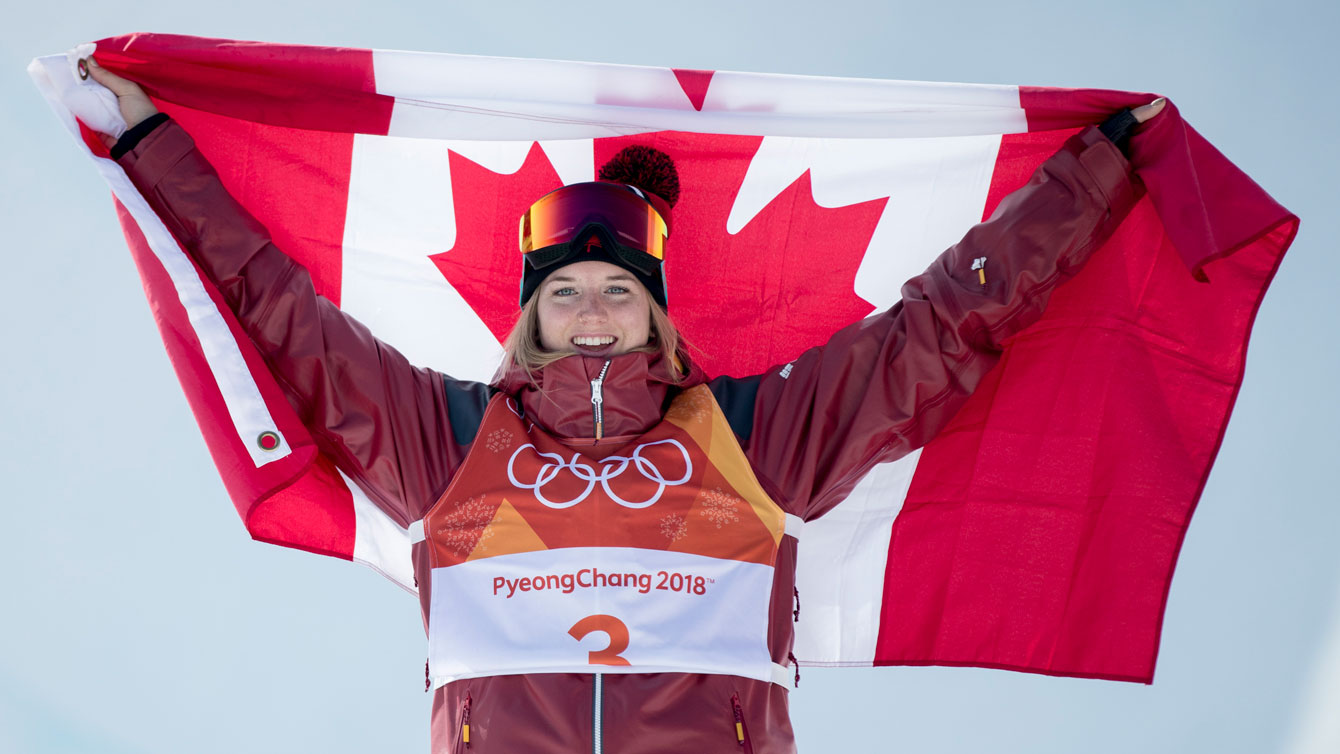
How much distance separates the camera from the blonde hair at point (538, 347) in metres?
3.43

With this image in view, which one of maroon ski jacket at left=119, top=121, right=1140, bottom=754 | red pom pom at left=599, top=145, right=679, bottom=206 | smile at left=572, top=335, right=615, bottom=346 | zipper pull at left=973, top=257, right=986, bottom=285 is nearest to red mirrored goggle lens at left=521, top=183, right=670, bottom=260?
red pom pom at left=599, top=145, right=679, bottom=206

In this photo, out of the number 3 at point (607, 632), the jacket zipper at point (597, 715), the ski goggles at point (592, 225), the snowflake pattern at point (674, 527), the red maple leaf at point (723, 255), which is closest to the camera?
the jacket zipper at point (597, 715)

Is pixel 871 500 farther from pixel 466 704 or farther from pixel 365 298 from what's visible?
pixel 365 298

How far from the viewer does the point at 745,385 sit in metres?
3.51

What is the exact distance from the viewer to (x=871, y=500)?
3863 millimetres

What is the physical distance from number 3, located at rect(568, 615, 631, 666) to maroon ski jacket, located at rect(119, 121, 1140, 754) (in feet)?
1.32

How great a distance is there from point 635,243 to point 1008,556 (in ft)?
4.78

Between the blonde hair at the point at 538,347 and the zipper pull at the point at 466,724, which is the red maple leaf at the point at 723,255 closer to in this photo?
the blonde hair at the point at 538,347

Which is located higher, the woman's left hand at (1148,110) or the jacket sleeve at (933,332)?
the woman's left hand at (1148,110)

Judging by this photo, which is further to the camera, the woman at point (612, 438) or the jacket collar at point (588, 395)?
the jacket collar at point (588, 395)

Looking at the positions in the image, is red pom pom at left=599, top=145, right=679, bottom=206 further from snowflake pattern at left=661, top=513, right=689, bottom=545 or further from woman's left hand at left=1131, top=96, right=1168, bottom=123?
woman's left hand at left=1131, top=96, right=1168, bottom=123

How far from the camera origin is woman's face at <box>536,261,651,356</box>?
3.49 m

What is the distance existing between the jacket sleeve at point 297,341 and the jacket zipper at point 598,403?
37 cm

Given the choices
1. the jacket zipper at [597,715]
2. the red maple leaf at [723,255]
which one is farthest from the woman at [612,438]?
the red maple leaf at [723,255]
